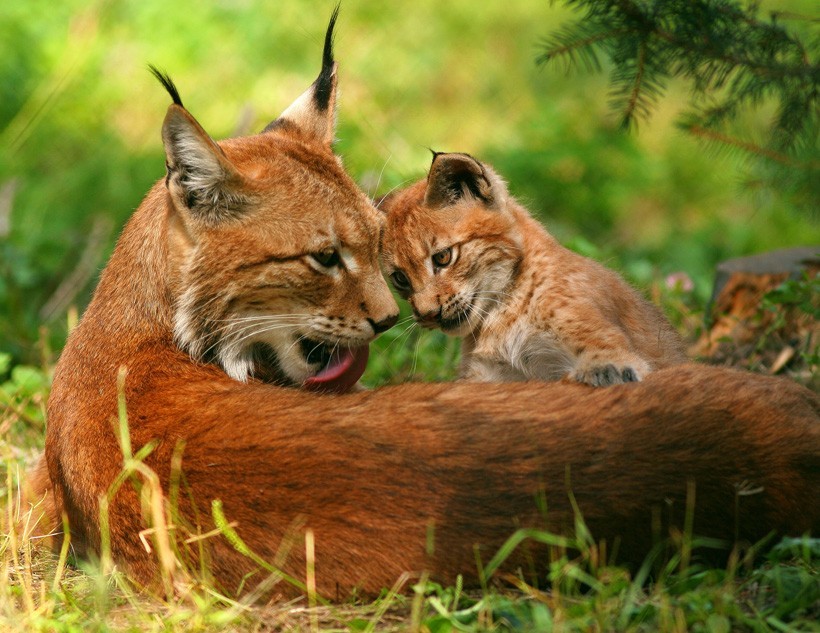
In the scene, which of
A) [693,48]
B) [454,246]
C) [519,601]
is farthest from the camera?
[454,246]

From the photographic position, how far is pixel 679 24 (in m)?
4.46

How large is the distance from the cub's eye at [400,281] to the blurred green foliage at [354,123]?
1.69 meters

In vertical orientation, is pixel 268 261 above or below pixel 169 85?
below

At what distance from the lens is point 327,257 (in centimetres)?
404

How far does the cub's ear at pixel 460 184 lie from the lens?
4.71 metres

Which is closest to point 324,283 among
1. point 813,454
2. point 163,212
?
point 163,212

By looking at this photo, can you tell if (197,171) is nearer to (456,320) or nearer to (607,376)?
(456,320)

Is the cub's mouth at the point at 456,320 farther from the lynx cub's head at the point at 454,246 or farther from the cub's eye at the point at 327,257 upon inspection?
the cub's eye at the point at 327,257

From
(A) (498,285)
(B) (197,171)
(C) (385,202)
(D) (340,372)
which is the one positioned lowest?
(D) (340,372)

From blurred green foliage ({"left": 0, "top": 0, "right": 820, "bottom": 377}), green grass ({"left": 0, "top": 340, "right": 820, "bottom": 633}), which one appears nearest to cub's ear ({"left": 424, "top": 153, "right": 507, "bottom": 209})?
blurred green foliage ({"left": 0, "top": 0, "right": 820, "bottom": 377})

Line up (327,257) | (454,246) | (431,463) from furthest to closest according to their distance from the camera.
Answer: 1. (454,246)
2. (327,257)
3. (431,463)

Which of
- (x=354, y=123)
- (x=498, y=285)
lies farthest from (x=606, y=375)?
(x=354, y=123)

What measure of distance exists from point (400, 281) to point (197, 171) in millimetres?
1335

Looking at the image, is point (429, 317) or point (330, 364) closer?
point (330, 364)
